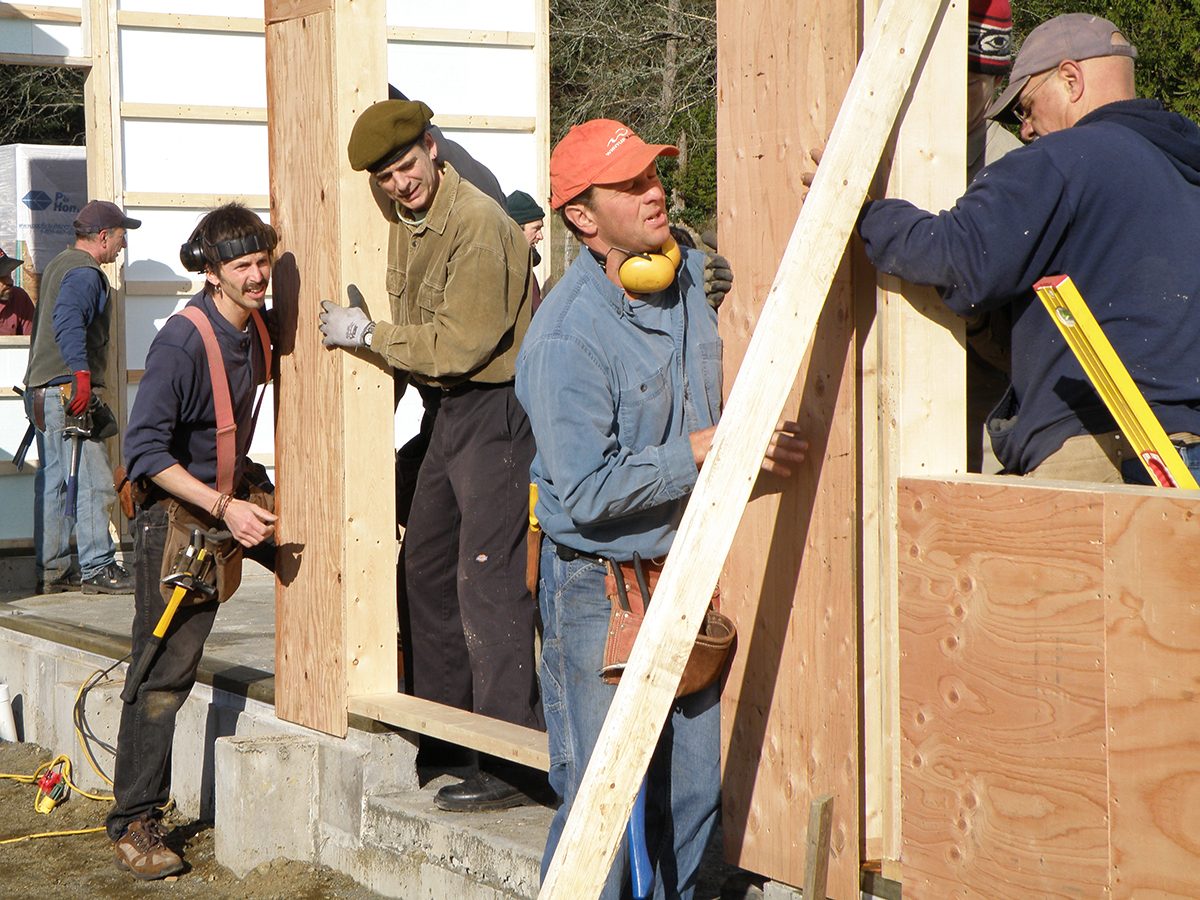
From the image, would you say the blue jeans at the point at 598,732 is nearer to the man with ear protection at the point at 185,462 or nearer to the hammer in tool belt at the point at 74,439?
the man with ear protection at the point at 185,462

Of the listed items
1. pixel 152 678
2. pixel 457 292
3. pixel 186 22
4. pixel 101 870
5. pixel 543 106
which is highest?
pixel 186 22

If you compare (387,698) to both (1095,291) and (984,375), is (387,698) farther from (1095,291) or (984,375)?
(1095,291)

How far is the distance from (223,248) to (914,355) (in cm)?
271

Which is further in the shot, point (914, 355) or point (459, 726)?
point (459, 726)

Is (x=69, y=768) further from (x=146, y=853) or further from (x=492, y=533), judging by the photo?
(x=492, y=533)

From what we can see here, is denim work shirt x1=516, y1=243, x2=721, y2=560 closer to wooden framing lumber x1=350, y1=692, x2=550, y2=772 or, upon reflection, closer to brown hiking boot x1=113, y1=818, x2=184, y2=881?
wooden framing lumber x1=350, y1=692, x2=550, y2=772

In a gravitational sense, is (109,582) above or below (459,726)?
below

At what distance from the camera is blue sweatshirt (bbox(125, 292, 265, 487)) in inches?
192

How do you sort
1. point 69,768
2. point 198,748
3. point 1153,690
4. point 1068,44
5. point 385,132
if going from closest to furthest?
point 1153,690 → point 1068,44 → point 385,132 → point 198,748 → point 69,768

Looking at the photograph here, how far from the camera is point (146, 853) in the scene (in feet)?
16.9

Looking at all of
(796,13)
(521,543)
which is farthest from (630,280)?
(521,543)

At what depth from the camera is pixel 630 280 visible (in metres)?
3.23

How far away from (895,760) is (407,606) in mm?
2395

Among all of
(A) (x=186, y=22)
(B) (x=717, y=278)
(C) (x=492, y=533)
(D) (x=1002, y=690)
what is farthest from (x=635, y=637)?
(A) (x=186, y=22)
